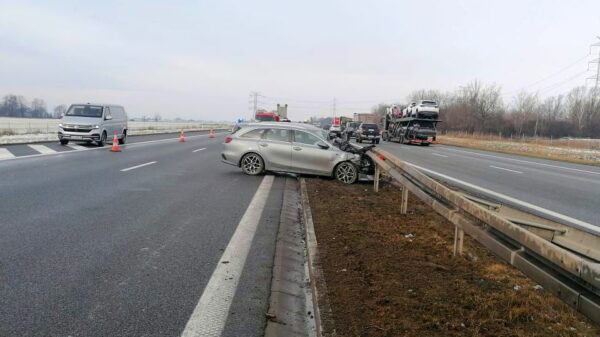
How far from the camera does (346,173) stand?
13305mm

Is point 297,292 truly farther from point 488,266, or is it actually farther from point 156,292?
point 488,266

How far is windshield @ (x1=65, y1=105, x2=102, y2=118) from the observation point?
2284 cm

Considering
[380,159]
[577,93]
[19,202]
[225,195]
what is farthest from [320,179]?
[577,93]

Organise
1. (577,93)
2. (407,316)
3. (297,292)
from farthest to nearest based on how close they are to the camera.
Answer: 1. (577,93)
2. (297,292)
3. (407,316)

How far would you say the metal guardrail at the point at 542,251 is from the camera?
9.14 feet

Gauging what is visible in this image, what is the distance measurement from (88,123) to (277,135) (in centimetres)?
1275

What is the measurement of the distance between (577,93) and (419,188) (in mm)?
112076

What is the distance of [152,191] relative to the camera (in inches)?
397

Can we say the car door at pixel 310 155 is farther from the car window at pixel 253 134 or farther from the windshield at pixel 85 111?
the windshield at pixel 85 111

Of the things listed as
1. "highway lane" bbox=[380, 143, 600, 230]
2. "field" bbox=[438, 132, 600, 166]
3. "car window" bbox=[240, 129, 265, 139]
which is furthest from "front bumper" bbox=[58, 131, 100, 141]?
"field" bbox=[438, 132, 600, 166]

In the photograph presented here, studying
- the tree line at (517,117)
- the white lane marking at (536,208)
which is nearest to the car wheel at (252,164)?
the white lane marking at (536,208)

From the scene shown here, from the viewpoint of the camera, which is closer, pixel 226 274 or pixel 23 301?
pixel 23 301

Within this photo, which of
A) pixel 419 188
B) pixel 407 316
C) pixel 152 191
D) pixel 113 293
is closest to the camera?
pixel 407 316

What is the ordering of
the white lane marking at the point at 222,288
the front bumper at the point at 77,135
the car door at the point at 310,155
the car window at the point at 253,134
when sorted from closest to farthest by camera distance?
the white lane marking at the point at 222,288 < the car door at the point at 310,155 < the car window at the point at 253,134 < the front bumper at the point at 77,135
